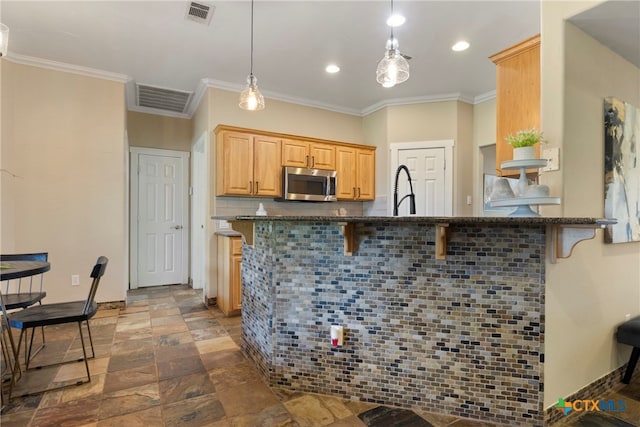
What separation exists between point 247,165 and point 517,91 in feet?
9.45

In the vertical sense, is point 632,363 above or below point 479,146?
below

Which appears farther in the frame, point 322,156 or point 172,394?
point 322,156

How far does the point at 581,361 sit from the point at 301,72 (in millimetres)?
3651

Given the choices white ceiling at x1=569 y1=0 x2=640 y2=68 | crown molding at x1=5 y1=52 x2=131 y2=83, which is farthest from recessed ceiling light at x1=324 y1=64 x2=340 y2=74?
crown molding at x1=5 y1=52 x2=131 y2=83

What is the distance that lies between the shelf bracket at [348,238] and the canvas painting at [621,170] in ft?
5.52

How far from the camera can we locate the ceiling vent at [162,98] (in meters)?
4.21

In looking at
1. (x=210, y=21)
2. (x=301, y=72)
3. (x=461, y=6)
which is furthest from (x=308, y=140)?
(x=461, y=6)

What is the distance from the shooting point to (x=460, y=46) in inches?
126

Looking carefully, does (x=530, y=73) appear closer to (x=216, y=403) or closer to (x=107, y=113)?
(x=216, y=403)

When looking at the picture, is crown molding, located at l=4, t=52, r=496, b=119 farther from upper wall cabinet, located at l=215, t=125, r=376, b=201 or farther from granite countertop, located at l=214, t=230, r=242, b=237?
granite countertop, located at l=214, t=230, r=242, b=237

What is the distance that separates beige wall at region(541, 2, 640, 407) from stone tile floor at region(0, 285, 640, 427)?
1.11ft

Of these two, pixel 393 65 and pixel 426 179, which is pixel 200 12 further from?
pixel 426 179

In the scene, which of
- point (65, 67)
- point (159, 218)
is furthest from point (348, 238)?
point (159, 218)

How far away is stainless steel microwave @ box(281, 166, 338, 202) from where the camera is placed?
13.9 feet
